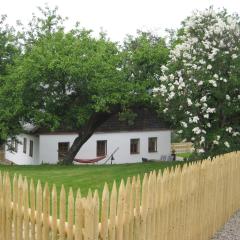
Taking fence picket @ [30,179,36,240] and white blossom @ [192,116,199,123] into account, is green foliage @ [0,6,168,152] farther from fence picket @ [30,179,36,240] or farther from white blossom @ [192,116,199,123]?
fence picket @ [30,179,36,240]

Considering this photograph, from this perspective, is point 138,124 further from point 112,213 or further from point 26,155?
point 112,213

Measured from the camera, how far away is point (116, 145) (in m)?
38.5

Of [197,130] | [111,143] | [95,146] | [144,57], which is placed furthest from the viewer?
[111,143]

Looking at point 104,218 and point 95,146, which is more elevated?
point 104,218

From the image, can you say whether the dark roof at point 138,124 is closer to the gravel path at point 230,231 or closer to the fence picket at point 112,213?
the gravel path at point 230,231

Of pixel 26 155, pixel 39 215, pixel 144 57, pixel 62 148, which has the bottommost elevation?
pixel 26 155

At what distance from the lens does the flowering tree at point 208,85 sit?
17250mm

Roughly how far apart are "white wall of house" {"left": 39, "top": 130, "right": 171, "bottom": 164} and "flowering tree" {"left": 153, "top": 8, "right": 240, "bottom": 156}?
18.3m

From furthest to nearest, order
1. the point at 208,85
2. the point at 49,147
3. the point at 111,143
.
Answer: the point at 111,143
the point at 49,147
the point at 208,85

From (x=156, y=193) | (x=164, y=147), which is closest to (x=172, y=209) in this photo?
(x=156, y=193)

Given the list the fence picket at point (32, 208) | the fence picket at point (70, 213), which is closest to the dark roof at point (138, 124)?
the fence picket at point (32, 208)

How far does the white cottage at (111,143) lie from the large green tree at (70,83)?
26.1 feet

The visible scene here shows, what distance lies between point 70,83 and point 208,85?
10769 mm

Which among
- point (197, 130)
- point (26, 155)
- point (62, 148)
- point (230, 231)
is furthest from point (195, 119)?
point (26, 155)
